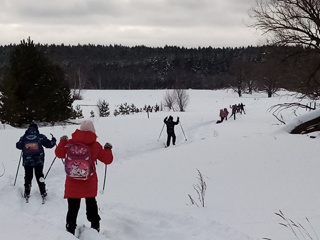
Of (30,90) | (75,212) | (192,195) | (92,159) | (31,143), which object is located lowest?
(192,195)

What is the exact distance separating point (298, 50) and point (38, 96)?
1368cm

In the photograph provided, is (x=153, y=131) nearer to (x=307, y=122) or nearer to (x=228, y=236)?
(x=307, y=122)

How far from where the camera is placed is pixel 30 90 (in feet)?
61.8

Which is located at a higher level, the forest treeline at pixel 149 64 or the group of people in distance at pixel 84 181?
the forest treeline at pixel 149 64

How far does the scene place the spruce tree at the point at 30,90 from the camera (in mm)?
17875

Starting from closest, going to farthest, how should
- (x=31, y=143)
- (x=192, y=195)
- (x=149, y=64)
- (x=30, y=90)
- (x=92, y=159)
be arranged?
(x=92, y=159) < (x=192, y=195) < (x=31, y=143) < (x=30, y=90) < (x=149, y=64)

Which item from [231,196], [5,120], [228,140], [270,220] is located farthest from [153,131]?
[270,220]

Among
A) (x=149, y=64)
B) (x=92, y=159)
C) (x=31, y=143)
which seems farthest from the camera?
(x=149, y=64)

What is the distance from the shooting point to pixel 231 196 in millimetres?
6719

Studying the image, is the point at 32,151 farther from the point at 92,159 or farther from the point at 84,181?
the point at 92,159

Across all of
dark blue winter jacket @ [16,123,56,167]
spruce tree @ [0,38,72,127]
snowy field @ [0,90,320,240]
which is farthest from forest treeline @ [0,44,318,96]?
A: dark blue winter jacket @ [16,123,56,167]

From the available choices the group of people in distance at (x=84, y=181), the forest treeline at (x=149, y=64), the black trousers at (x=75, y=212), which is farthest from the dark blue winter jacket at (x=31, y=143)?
the forest treeline at (x=149, y=64)

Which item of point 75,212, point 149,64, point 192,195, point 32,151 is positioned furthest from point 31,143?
point 149,64

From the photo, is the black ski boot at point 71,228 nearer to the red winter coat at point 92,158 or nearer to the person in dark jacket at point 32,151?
the red winter coat at point 92,158
